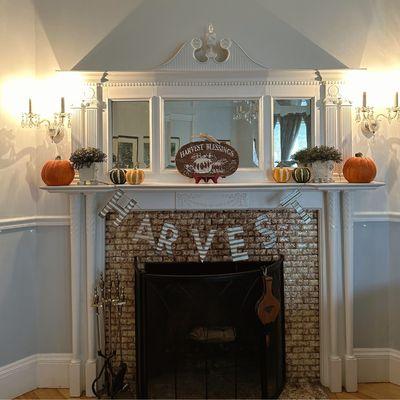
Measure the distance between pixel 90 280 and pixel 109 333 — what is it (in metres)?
0.38

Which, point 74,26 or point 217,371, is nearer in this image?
point 217,371

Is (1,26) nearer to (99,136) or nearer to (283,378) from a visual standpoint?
(99,136)

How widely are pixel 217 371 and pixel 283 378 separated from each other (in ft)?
1.50

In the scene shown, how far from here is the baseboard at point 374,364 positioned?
9.64 ft

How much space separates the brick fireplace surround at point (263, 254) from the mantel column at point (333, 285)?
9cm

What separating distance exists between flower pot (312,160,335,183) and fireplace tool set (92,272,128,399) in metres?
1.41

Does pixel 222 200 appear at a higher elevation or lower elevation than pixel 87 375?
higher

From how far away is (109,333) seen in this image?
2.90 metres

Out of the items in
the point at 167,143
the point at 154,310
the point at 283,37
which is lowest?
the point at 154,310

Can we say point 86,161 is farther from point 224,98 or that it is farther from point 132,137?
point 224,98

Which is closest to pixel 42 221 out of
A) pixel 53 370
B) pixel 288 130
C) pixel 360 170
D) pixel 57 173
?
pixel 57 173

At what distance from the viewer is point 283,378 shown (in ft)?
9.34

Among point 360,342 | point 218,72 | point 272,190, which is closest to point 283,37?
point 218,72

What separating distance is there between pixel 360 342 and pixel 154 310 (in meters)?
1.38
